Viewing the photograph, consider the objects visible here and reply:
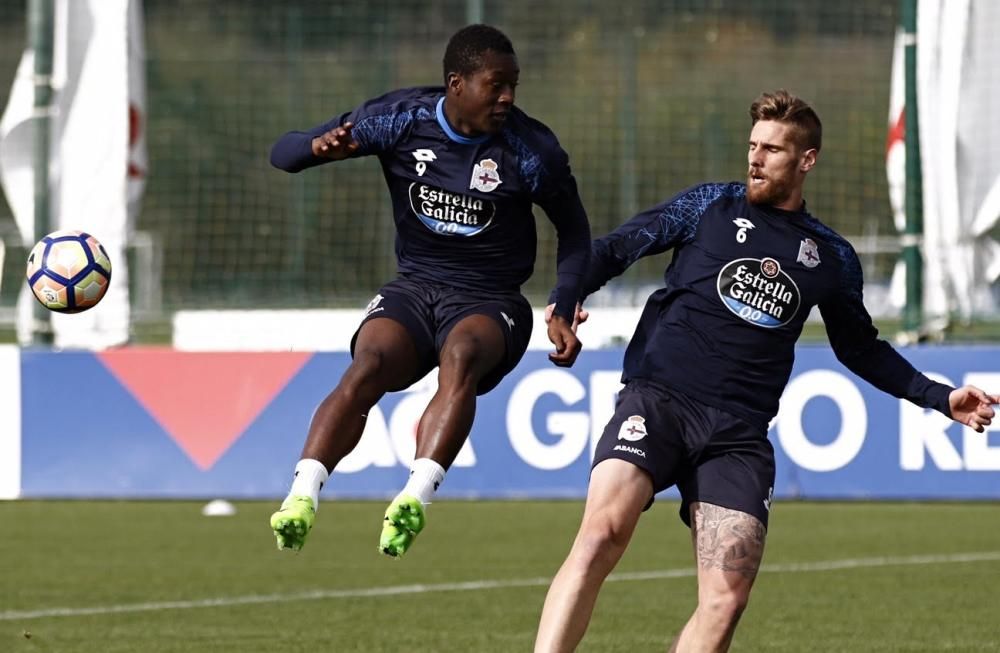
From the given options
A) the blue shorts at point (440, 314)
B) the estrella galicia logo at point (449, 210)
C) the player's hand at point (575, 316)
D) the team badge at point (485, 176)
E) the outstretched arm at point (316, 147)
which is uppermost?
the outstretched arm at point (316, 147)

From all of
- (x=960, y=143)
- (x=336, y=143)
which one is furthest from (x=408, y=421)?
(x=336, y=143)

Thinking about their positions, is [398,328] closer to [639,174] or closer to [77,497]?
[77,497]

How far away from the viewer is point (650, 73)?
773 inches

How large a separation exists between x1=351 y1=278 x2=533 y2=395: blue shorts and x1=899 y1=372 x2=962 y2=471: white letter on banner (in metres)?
5.92

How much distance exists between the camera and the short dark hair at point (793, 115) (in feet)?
22.2

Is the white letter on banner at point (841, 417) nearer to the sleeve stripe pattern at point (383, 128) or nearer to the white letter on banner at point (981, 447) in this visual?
the white letter on banner at point (981, 447)

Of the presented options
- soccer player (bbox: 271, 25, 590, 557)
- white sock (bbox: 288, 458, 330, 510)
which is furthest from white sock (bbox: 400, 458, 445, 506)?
white sock (bbox: 288, 458, 330, 510)

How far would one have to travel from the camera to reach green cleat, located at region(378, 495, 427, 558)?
7105 mm

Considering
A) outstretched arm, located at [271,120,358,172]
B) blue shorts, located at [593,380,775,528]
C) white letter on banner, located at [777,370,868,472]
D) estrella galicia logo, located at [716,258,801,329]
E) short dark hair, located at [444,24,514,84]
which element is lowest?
white letter on banner, located at [777,370,868,472]

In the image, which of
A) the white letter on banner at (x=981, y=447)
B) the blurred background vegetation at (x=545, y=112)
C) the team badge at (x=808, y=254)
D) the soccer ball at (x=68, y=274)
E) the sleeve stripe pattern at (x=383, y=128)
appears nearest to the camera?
the team badge at (x=808, y=254)

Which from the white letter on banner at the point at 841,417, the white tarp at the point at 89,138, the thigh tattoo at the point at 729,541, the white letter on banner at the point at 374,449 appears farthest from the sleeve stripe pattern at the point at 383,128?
the white tarp at the point at 89,138

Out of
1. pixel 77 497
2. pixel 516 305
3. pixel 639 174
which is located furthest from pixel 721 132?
pixel 516 305

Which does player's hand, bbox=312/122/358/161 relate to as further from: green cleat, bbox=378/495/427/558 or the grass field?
the grass field

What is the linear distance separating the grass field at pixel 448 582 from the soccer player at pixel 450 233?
1.29 m
